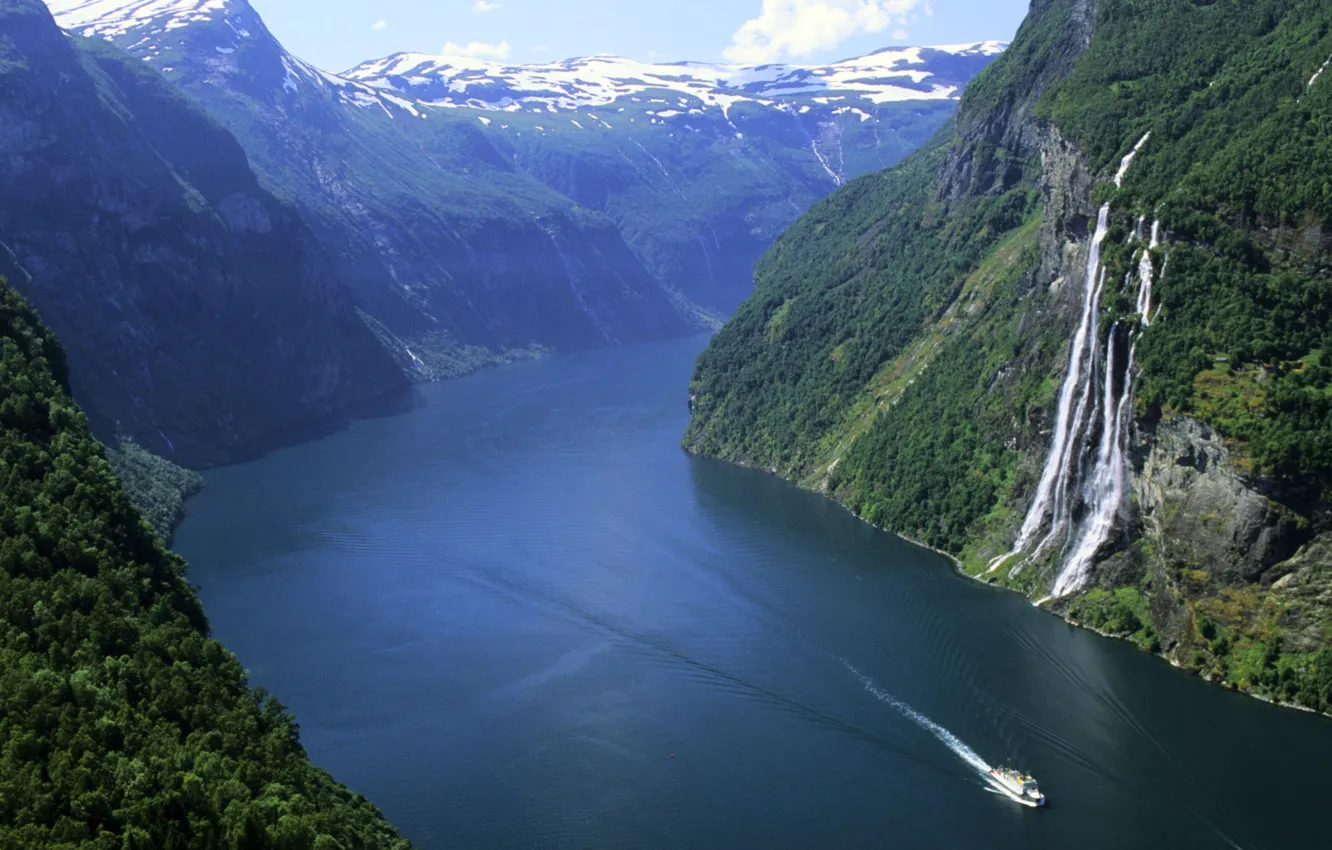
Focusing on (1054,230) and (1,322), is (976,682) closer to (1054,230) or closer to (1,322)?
(1054,230)

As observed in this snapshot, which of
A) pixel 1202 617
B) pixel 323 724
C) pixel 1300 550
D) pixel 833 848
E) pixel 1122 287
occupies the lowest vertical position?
pixel 323 724

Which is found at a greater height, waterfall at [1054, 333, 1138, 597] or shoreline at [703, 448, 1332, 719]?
waterfall at [1054, 333, 1138, 597]

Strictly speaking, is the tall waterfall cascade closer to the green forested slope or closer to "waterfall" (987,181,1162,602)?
A: "waterfall" (987,181,1162,602)

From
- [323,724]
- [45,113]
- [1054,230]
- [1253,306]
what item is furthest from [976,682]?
[45,113]

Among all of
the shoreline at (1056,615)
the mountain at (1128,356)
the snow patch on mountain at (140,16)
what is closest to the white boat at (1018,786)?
the shoreline at (1056,615)

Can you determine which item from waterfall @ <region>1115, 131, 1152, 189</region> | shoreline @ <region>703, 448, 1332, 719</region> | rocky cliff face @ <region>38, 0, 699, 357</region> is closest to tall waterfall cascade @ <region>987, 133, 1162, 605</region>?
shoreline @ <region>703, 448, 1332, 719</region>

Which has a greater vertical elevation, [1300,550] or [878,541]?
[1300,550]
